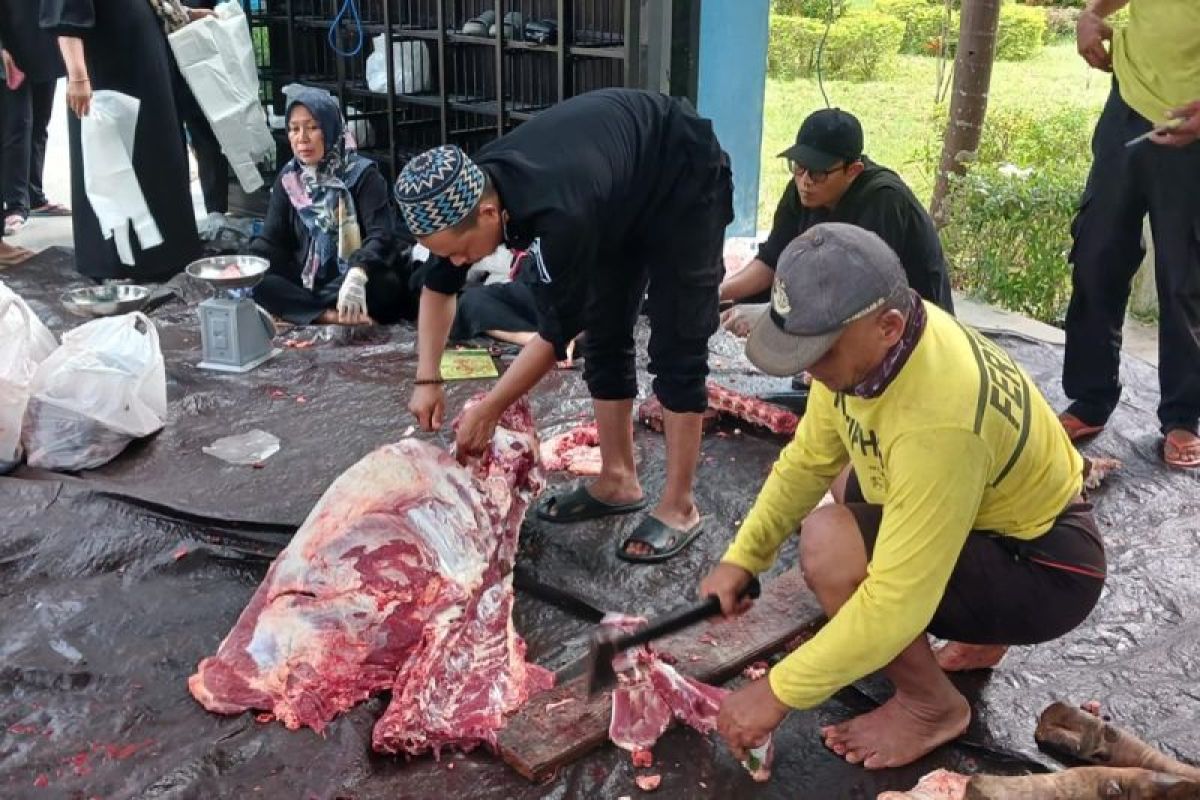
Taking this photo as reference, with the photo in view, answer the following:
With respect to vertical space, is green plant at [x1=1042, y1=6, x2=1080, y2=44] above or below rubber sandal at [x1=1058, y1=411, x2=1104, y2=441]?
above

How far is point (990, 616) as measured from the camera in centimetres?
231

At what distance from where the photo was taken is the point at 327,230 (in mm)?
5254

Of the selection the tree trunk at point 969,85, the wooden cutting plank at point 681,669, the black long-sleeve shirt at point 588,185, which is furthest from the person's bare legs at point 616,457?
the tree trunk at point 969,85

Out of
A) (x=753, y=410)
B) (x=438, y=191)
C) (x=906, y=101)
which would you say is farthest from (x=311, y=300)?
(x=906, y=101)

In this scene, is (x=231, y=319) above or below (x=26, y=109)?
below

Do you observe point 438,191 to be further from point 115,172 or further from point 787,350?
point 115,172

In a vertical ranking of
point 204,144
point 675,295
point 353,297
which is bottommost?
point 353,297

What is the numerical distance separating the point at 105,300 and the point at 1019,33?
13.0 m

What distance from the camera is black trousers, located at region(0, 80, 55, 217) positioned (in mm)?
6543

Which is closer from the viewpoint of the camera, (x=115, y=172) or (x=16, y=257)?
(x=115, y=172)

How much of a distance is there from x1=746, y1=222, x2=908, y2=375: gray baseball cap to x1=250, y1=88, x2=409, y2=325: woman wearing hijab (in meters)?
3.34

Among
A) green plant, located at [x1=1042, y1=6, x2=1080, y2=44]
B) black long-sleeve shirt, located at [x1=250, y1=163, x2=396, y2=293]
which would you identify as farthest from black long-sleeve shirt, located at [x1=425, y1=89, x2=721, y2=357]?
green plant, located at [x1=1042, y1=6, x2=1080, y2=44]

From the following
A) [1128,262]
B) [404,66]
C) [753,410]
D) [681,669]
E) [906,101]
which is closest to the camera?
[681,669]

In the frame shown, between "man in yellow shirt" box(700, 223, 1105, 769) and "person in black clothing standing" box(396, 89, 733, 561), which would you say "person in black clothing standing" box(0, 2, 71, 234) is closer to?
"person in black clothing standing" box(396, 89, 733, 561)
